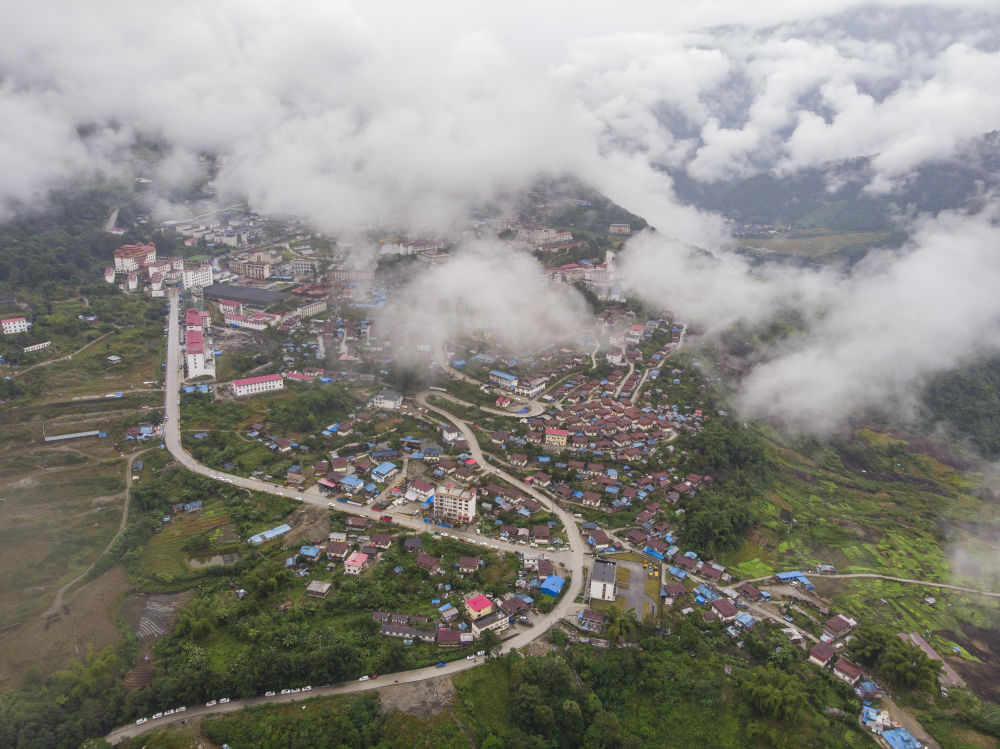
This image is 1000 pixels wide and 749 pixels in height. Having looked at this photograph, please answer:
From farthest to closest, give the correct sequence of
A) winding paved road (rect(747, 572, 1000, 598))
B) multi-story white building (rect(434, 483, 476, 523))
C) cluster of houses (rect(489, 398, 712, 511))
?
1. cluster of houses (rect(489, 398, 712, 511))
2. multi-story white building (rect(434, 483, 476, 523))
3. winding paved road (rect(747, 572, 1000, 598))

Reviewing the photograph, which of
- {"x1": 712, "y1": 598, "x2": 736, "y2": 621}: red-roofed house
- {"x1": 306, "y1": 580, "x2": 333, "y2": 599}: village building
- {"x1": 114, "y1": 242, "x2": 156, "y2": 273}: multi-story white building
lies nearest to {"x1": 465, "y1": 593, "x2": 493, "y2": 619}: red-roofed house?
{"x1": 306, "y1": 580, "x2": 333, "y2": 599}: village building

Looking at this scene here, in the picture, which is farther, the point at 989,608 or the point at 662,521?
the point at 662,521

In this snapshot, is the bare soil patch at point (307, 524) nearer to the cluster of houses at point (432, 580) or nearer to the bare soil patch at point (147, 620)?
the cluster of houses at point (432, 580)

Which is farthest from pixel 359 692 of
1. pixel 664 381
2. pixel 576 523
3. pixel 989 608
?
pixel 664 381

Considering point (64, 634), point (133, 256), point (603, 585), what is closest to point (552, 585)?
point (603, 585)

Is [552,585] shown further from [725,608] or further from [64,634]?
[64,634]

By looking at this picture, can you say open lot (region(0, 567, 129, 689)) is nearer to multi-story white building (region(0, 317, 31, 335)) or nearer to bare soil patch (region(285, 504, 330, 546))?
bare soil patch (region(285, 504, 330, 546))

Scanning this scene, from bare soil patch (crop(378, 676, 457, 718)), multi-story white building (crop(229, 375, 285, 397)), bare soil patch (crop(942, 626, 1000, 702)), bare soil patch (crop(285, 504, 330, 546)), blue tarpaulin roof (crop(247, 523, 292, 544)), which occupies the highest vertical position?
multi-story white building (crop(229, 375, 285, 397))

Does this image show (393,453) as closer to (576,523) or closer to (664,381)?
(576,523)
